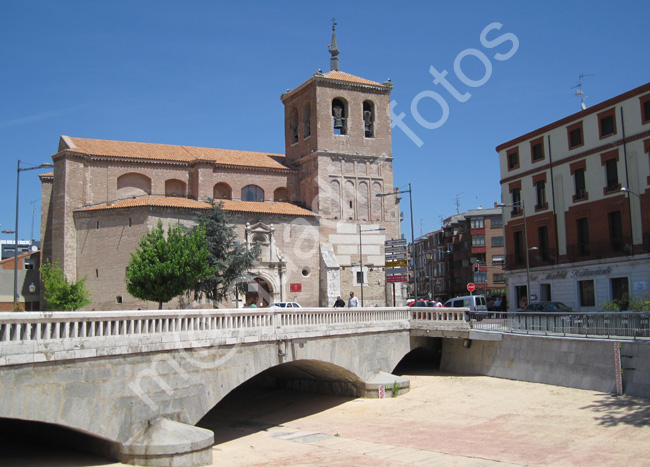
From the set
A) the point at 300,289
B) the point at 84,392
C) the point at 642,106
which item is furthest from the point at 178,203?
the point at 84,392

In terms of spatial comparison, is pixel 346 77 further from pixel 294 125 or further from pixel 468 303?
pixel 468 303

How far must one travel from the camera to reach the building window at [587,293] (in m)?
33.8

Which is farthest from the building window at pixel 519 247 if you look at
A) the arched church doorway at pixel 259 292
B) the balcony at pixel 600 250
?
the arched church doorway at pixel 259 292

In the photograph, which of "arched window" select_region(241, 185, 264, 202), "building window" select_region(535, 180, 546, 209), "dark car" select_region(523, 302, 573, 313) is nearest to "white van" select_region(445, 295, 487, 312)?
"dark car" select_region(523, 302, 573, 313)

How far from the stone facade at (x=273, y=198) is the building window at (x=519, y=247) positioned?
32.8 feet

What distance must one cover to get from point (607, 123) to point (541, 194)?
6.15 metres

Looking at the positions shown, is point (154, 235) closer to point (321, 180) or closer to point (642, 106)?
point (321, 180)

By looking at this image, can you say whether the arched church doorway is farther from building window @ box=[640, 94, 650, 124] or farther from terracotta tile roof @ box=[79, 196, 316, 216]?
building window @ box=[640, 94, 650, 124]

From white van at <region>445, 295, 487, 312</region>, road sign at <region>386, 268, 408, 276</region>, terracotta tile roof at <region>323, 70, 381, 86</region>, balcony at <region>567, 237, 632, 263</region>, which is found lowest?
white van at <region>445, 295, 487, 312</region>

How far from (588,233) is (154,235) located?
23.9 m

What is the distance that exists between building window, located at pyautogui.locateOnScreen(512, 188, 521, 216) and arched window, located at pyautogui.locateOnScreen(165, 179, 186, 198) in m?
23.9

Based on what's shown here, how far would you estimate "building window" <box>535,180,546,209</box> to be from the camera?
3747cm

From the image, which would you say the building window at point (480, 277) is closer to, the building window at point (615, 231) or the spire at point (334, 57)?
the spire at point (334, 57)

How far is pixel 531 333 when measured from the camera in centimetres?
2475
